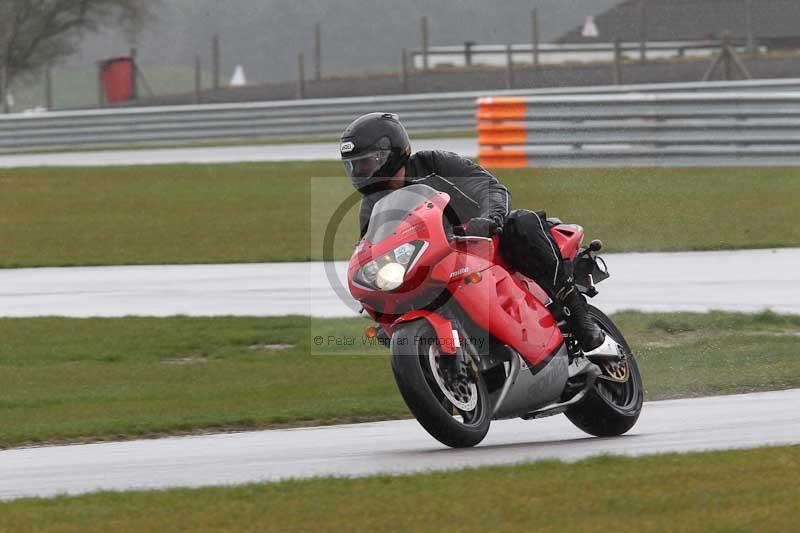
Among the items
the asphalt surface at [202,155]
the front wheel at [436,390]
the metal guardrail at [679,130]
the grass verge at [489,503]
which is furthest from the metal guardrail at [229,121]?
the grass verge at [489,503]

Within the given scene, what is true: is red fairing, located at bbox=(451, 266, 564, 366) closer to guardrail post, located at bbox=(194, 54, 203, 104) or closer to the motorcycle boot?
the motorcycle boot

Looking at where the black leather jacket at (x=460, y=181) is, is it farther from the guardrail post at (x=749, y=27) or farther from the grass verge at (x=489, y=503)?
the guardrail post at (x=749, y=27)

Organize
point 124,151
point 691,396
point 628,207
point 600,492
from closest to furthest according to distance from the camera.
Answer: point 600,492 < point 691,396 < point 628,207 < point 124,151

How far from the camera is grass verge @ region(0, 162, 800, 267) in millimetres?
16656

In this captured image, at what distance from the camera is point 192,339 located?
1135 centimetres

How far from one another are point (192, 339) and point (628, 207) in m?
10.4

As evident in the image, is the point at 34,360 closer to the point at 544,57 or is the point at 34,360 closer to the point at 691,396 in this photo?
the point at 691,396

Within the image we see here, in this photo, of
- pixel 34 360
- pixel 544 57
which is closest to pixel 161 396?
pixel 34 360

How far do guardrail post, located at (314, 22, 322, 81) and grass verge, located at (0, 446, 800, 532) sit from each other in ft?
115

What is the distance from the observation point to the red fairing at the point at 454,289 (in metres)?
6.98

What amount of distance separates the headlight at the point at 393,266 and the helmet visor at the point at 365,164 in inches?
20.2

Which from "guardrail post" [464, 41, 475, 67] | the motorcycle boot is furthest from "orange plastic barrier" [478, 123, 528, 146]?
"guardrail post" [464, 41, 475, 67]

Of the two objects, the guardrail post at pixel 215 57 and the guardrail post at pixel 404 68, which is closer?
the guardrail post at pixel 404 68

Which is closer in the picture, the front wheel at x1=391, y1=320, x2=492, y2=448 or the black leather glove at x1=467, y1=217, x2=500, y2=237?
the front wheel at x1=391, y1=320, x2=492, y2=448
